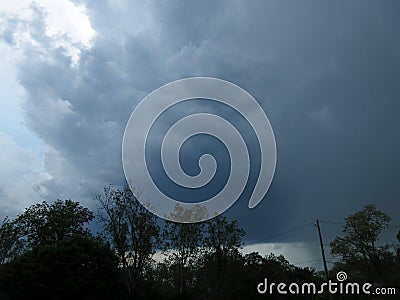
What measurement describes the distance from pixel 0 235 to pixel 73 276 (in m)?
12.2

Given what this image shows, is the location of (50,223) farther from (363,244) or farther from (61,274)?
(363,244)

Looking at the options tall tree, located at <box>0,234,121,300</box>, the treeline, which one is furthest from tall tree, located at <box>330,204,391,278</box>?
tall tree, located at <box>0,234,121,300</box>

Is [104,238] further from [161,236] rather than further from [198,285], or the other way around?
[198,285]

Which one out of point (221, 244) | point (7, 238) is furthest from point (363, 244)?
point (7, 238)

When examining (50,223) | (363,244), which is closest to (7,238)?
(50,223)

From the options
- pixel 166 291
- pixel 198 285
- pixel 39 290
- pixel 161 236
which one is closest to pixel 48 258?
pixel 39 290

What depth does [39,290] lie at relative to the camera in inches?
1048

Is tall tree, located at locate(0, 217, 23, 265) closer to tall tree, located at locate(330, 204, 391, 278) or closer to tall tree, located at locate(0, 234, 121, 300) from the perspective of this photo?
tall tree, located at locate(0, 234, 121, 300)

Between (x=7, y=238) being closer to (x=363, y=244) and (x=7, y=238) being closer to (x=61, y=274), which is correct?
(x=61, y=274)

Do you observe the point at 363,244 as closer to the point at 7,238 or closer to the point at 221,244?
the point at 221,244

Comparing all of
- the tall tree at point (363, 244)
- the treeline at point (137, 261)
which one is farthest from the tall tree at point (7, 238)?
the tall tree at point (363, 244)

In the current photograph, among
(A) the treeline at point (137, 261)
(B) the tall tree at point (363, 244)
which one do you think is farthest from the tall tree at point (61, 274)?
(B) the tall tree at point (363, 244)

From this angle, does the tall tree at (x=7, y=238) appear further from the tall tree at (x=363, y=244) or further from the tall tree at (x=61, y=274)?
the tall tree at (x=363, y=244)

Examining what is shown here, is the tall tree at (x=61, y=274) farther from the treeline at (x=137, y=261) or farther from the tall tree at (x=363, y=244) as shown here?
the tall tree at (x=363, y=244)
